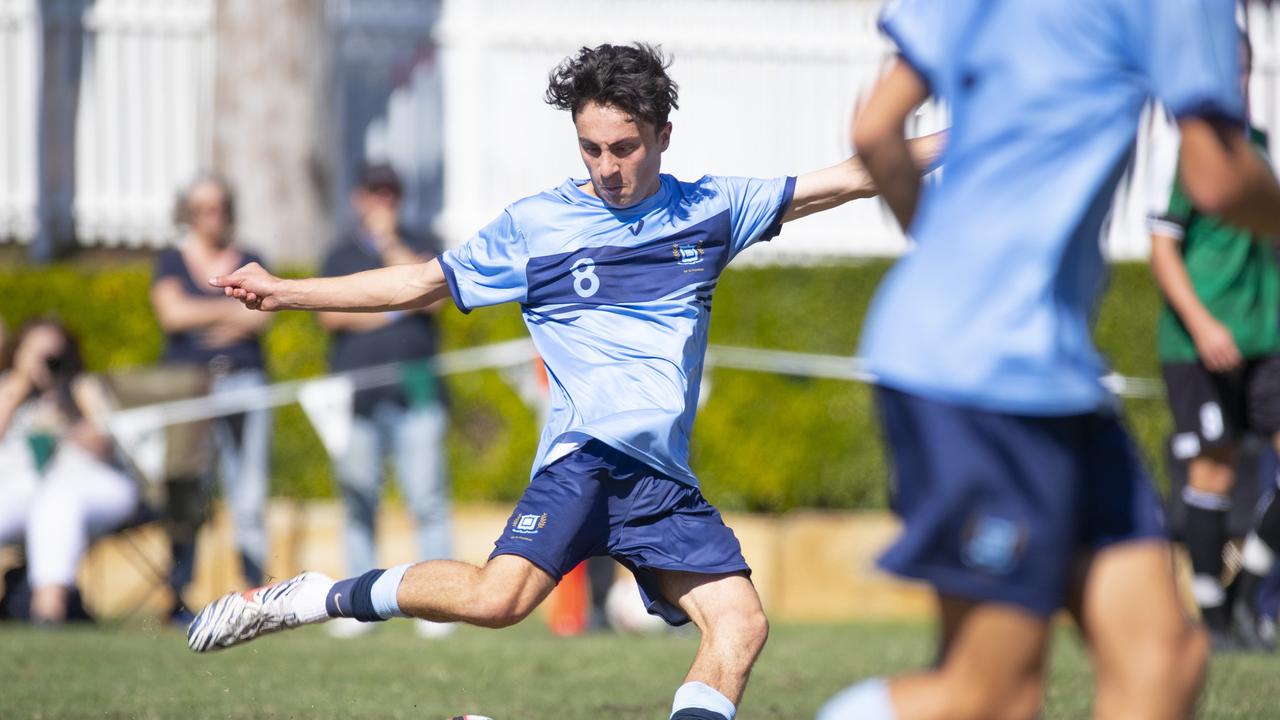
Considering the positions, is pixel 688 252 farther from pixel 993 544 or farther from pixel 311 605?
pixel 993 544

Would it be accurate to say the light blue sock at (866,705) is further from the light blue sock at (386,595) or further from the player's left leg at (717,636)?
the light blue sock at (386,595)

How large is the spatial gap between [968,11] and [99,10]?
11115 mm

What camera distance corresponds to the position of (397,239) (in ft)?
30.1

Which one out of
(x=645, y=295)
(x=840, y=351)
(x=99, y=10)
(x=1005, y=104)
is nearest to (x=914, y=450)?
(x=1005, y=104)

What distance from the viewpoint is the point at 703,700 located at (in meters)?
4.29

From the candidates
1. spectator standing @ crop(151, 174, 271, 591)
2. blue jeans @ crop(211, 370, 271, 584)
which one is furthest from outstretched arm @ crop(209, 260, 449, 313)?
blue jeans @ crop(211, 370, 271, 584)

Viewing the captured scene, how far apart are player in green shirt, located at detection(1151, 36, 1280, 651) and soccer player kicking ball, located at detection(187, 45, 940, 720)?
3.15 metres

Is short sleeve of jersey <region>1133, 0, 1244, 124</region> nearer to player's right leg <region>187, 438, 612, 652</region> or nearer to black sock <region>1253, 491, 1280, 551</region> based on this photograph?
player's right leg <region>187, 438, 612, 652</region>

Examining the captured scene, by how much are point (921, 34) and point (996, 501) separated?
854 mm

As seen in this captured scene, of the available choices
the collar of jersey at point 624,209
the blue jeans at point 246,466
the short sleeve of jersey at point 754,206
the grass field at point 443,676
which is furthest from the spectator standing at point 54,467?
the short sleeve of jersey at point 754,206

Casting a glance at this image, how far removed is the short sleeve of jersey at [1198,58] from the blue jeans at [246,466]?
23.7ft

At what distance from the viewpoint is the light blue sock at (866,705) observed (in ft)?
9.49

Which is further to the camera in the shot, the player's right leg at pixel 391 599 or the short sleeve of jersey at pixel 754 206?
the short sleeve of jersey at pixel 754 206

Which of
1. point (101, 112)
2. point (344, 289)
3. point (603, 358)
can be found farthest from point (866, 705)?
point (101, 112)
